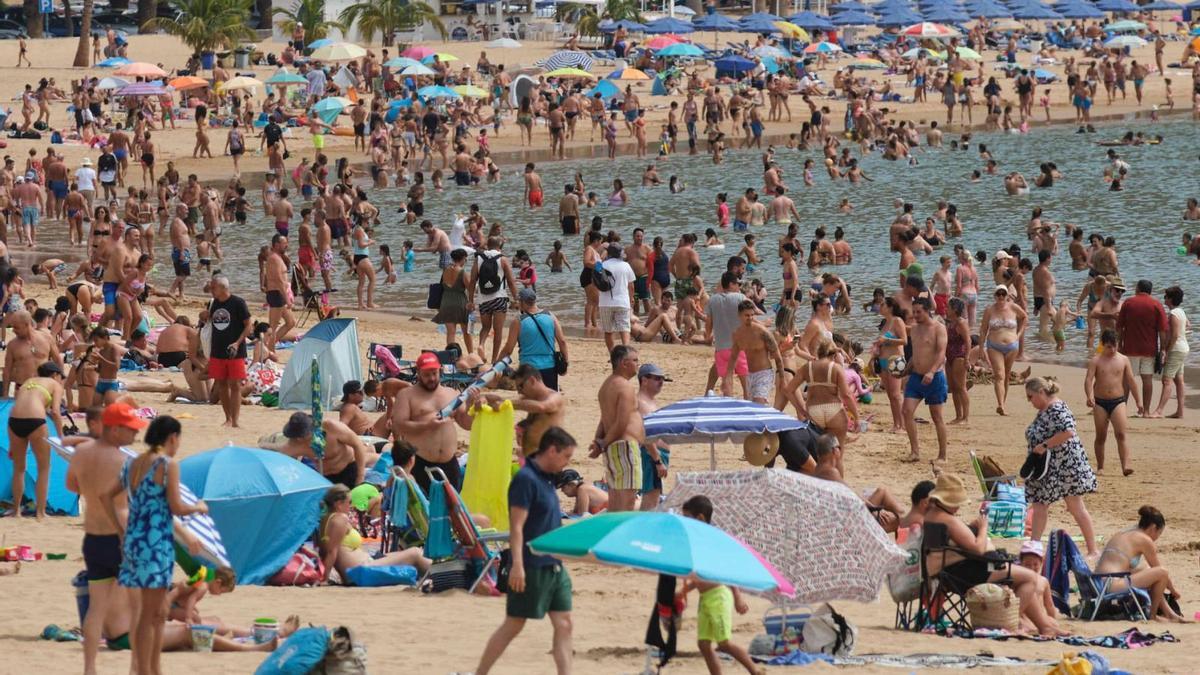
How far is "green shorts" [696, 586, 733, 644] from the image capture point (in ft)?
24.2

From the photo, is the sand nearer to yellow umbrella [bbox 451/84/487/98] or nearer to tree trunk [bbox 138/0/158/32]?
yellow umbrella [bbox 451/84/487/98]

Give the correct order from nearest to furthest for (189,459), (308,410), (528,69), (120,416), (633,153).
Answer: (120,416) < (189,459) < (308,410) < (633,153) < (528,69)

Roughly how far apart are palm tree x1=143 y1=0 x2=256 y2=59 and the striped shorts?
37279 mm

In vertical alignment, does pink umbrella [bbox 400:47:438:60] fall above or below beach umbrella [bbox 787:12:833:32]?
below

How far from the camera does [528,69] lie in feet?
154

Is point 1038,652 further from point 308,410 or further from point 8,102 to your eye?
point 8,102

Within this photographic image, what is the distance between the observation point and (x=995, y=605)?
876cm

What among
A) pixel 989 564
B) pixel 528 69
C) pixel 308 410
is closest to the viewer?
pixel 989 564

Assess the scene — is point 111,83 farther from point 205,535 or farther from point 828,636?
point 828,636

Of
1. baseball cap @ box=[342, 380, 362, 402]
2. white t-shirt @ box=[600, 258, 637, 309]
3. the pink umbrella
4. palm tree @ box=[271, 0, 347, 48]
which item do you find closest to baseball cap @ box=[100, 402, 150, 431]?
baseball cap @ box=[342, 380, 362, 402]

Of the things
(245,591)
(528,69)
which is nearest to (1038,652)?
(245,591)

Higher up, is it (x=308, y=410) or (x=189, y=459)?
(x=189, y=459)

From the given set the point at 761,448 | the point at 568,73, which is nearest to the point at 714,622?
the point at 761,448

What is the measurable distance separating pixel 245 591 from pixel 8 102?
33532mm
